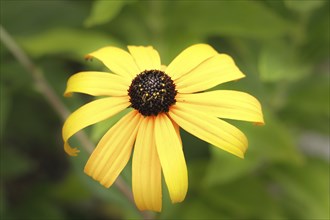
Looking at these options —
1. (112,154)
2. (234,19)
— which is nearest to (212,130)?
(112,154)

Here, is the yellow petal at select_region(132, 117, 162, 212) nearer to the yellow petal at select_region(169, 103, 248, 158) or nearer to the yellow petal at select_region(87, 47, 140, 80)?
the yellow petal at select_region(169, 103, 248, 158)

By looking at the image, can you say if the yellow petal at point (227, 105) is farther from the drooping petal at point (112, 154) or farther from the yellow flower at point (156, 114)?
the drooping petal at point (112, 154)

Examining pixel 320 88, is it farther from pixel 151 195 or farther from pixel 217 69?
pixel 151 195

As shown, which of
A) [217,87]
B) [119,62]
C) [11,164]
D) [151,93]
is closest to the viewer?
[151,93]

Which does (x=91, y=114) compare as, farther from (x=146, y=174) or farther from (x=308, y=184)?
(x=308, y=184)

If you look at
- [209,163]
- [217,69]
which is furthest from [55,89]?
[217,69]

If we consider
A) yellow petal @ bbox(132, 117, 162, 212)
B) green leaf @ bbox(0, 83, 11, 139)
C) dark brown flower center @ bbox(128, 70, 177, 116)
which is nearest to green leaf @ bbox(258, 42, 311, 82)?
dark brown flower center @ bbox(128, 70, 177, 116)

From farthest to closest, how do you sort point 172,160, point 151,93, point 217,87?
1. point 217,87
2. point 151,93
3. point 172,160
